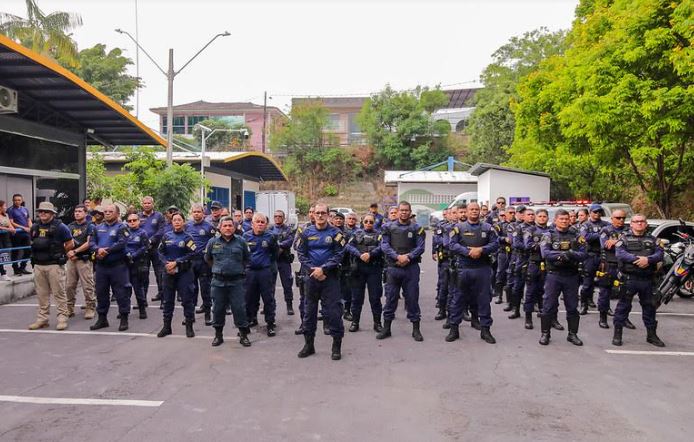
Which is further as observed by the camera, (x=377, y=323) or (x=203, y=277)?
(x=203, y=277)

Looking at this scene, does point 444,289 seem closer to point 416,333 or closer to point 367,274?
point 367,274

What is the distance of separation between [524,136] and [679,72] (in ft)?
31.6

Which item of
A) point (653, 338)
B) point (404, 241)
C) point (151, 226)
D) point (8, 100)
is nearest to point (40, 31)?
point (8, 100)

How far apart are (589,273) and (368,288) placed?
13.0 feet

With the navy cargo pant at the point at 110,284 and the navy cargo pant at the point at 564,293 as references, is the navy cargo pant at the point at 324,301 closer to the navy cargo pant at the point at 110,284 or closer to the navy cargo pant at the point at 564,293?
the navy cargo pant at the point at 564,293

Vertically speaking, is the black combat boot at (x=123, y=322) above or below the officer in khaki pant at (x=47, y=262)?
below

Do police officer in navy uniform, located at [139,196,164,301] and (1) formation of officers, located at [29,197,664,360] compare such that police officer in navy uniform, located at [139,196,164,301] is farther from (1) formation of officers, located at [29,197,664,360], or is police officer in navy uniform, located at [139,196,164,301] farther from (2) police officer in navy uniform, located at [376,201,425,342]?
(2) police officer in navy uniform, located at [376,201,425,342]

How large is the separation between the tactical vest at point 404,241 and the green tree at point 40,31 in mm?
16682

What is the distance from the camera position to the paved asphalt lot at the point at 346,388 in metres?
4.46

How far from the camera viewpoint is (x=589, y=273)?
30.1 ft

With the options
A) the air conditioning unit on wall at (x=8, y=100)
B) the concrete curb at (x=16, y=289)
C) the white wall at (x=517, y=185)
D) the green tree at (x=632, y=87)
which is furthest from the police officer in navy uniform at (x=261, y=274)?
the white wall at (x=517, y=185)

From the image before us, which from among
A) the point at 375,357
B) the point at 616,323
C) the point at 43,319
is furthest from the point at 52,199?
the point at 616,323

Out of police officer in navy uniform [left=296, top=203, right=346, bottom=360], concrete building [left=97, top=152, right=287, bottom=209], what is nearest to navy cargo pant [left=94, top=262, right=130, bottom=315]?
police officer in navy uniform [left=296, top=203, right=346, bottom=360]

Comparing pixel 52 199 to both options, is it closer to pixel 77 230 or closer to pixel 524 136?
pixel 77 230
